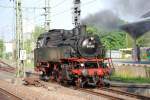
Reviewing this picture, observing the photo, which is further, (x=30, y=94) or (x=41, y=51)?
(x=41, y=51)

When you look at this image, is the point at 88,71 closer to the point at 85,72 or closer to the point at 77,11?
the point at 85,72

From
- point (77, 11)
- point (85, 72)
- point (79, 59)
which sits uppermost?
point (77, 11)

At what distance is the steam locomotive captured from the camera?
20.9 meters

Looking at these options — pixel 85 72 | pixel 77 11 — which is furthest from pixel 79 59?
pixel 77 11

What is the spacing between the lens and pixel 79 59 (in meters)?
21.0

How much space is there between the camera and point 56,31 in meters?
24.6

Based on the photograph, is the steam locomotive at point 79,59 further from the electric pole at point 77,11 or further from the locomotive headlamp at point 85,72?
the electric pole at point 77,11

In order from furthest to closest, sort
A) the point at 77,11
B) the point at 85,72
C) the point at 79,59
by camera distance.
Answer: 1. the point at 77,11
2. the point at 79,59
3. the point at 85,72

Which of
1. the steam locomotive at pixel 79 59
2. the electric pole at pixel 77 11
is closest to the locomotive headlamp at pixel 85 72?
the steam locomotive at pixel 79 59

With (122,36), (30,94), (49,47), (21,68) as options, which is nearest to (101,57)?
(49,47)

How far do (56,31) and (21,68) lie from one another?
659 cm

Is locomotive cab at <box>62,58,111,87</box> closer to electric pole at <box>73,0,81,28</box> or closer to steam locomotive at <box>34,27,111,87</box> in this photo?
steam locomotive at <box>34,27,111,87</box>

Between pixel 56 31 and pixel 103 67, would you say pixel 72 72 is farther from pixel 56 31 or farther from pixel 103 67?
pixel 56 31

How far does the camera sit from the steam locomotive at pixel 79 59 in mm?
20859
